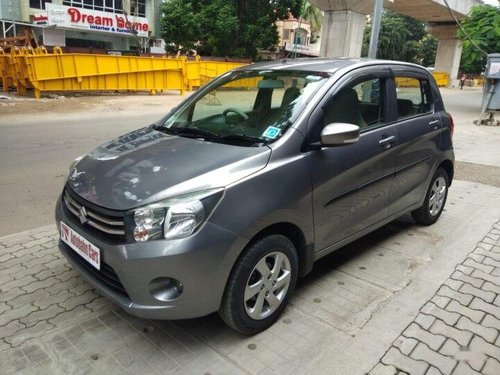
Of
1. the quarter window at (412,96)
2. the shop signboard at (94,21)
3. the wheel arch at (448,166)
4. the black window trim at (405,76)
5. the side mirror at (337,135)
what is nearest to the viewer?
the side mirror at (337,135)

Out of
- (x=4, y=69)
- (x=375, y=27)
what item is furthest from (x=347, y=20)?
(x=4, y=69)

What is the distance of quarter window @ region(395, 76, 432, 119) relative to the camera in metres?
3.88

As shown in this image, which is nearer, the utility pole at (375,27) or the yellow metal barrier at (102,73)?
the utility pole at (375,27)

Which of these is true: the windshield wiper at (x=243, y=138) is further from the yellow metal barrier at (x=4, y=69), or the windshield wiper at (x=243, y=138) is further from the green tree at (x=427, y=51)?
the green tree at (x=427, y=51)

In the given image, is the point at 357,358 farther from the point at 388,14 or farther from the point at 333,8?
the point at 388,14

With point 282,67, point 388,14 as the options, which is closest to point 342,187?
point 282,67

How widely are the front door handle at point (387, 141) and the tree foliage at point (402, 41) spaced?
5286 cm

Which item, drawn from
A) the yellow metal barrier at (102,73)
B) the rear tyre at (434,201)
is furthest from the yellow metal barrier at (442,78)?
the rear tyre at (434,201)

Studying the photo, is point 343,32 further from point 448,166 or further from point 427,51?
point 427,51

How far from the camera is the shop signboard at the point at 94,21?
102ft

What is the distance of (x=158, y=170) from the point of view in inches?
103

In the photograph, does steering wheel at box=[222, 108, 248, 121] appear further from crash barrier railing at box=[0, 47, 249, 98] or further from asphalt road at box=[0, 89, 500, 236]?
crash barrier railing at box=[0, 47, 249, 98]

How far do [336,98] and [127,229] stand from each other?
1.75 m

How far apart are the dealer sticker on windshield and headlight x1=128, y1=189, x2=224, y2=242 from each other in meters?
0.79
